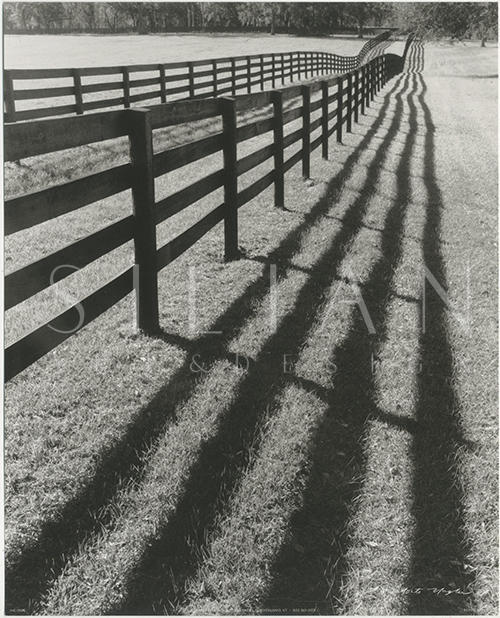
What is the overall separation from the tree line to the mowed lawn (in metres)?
23.5

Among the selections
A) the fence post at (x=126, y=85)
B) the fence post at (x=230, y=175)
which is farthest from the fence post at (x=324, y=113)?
the fence post at (x=230, y=175)

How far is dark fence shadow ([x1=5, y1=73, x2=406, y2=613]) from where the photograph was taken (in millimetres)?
2496

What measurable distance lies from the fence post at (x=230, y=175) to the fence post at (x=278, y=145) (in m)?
1.66

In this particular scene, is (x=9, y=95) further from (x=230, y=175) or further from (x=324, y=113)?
(x=230, y=175)

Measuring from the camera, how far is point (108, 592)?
246 cm

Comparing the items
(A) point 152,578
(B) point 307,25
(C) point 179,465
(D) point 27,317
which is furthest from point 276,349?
(B) point 307,25

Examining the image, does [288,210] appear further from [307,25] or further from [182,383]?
[307,25]

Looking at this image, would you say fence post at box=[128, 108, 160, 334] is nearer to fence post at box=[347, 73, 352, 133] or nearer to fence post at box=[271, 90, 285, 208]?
fence post at box=[271, 90, 285, 208]

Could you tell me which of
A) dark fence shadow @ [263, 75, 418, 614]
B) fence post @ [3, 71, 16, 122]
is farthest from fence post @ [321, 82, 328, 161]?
dark fence shadow @ [263, 75, 418, 614]

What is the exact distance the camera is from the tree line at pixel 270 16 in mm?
34000

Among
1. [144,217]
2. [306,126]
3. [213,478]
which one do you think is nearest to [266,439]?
[213,478]

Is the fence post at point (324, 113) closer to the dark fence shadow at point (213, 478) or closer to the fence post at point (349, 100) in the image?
the fence post at point (349, 100)

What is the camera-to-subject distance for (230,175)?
6070 mm

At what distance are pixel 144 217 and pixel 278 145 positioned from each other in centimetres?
373
